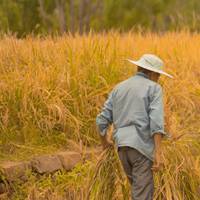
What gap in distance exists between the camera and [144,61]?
6.14 m

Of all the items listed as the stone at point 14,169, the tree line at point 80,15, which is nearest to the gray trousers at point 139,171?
the stone at point 14,169

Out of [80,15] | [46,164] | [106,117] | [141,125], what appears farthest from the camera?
[80,15]

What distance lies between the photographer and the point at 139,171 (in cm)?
609

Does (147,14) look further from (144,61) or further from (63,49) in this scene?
(144,61)

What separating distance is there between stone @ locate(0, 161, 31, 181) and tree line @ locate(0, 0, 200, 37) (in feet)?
35.3

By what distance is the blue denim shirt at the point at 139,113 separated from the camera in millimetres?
5945

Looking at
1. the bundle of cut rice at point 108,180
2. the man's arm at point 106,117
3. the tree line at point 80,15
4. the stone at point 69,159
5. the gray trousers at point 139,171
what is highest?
the man's arm at point 106,117

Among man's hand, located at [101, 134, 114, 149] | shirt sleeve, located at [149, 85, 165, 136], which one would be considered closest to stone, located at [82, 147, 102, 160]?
man's hand, located at [101, 134, 114, 149]

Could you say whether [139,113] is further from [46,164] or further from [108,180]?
[46,164]

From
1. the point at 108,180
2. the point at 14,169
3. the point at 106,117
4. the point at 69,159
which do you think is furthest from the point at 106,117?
the point at 69,159

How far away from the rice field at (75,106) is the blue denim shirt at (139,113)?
702mm

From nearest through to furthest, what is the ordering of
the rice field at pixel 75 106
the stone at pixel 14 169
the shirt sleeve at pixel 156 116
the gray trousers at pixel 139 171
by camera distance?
the shirt sleeve at pixel 156 116
the gray trousers at pixel 139 171
the rice field at pixel 75 106
the stone at pixel 14 169

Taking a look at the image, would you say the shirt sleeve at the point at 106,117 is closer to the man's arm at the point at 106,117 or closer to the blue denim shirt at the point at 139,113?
the man's arm at the point at 106,117

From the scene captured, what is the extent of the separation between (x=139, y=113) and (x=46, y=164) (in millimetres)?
2146
